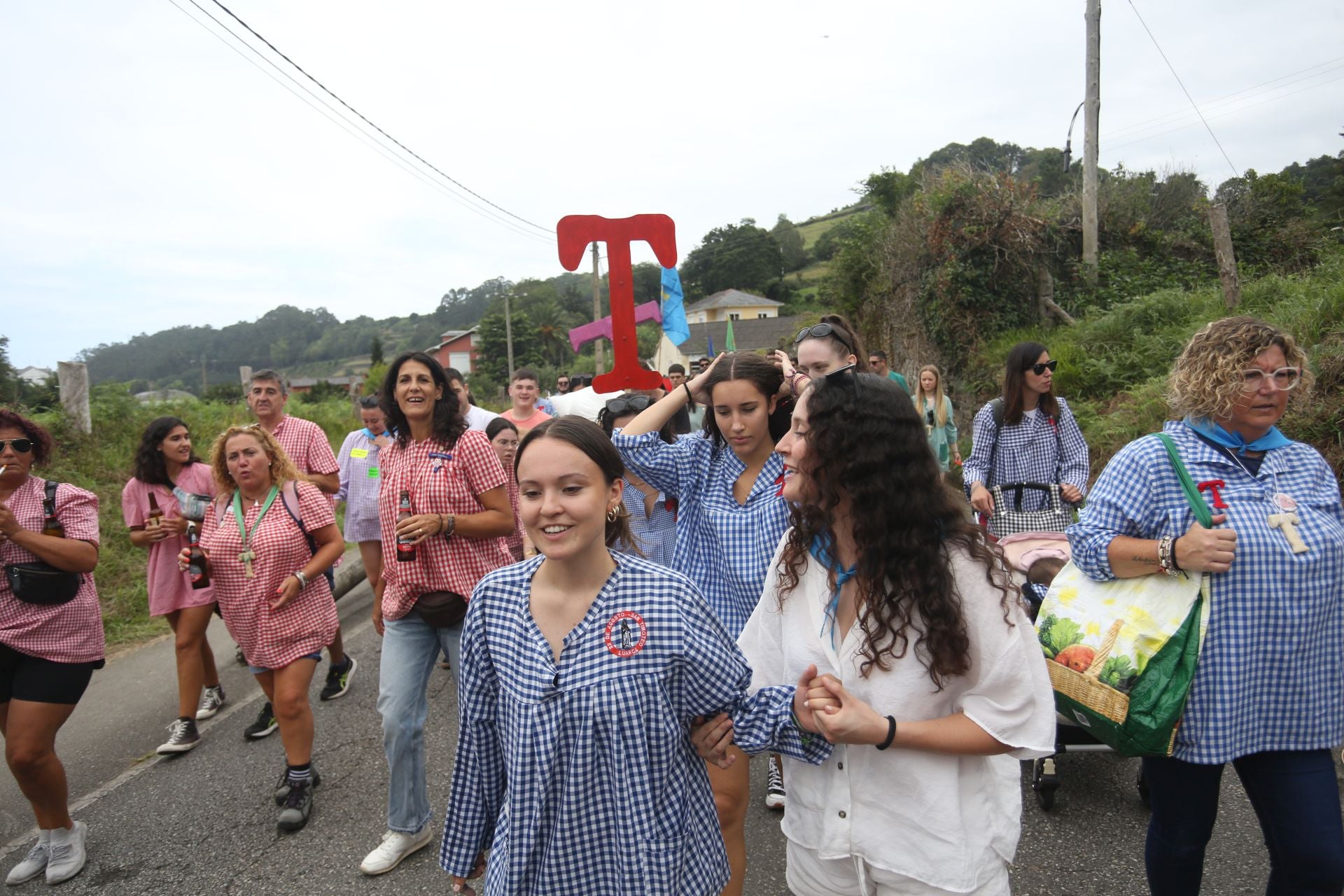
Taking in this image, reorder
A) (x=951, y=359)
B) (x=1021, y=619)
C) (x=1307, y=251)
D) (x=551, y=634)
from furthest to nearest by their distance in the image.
A: (x=951, y=359), (x=1307, y=251), (x=551, y=634), (x=1021, y=619)

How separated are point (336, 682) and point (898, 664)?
15.9ft

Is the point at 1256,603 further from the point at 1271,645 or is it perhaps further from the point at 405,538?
the point at 405,538

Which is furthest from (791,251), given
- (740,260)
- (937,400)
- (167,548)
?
(167,548)

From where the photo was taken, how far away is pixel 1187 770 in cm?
222

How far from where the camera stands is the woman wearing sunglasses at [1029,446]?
4.51 m

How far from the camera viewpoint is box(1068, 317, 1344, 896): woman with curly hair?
2.08m

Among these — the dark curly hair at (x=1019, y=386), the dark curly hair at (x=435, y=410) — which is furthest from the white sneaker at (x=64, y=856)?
the dark curly hair at (x=1019, y=386)

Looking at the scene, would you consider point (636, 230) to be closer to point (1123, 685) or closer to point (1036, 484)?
point (1036, 484)

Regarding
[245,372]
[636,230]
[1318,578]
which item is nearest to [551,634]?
[1318,578]

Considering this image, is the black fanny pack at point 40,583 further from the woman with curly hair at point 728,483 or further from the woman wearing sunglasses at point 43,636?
the woman with curly hair at point 728,483

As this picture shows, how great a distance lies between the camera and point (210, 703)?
17.5ft

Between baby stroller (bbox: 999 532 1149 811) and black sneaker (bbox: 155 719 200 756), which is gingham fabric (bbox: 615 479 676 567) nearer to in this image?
baby stroller (bbox: 999 532 1149 811)

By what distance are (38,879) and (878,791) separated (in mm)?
3928

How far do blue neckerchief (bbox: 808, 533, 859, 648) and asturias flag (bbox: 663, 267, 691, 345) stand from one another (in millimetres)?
3201
